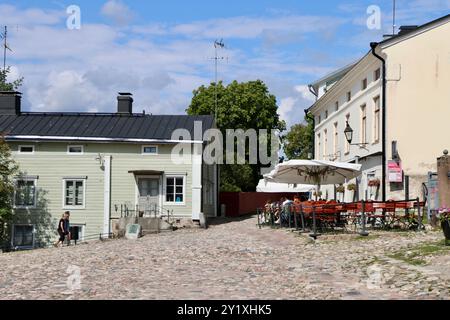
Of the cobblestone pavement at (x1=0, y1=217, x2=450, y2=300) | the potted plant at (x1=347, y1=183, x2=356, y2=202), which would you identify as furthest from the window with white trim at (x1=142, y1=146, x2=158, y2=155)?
the cobblestone pavement at (x1=0, y1=217, x2=450, y2=300)

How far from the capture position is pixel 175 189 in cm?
3022

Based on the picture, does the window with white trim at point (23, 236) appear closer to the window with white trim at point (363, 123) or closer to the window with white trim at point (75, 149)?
the window with white trim at point (75, 149)

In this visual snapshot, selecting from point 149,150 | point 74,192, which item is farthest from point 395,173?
point 74,192


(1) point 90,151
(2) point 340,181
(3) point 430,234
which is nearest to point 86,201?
(1) point 90,151

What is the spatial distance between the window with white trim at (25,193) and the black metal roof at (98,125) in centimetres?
220

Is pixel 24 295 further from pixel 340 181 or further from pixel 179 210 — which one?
pixel 179 210

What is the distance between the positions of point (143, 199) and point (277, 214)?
7.82 meters

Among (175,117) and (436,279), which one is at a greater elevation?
(175,117)

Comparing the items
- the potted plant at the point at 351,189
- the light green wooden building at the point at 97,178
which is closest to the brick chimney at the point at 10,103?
the light green wooden building at the point at 97,178

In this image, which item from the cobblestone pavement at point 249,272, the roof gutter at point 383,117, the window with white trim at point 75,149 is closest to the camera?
the cobblestone pavement at point 249,272

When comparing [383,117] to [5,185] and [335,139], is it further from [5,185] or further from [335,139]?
[5,185]

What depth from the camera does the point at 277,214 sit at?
972 inches

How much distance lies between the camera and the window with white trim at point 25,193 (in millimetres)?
Answer: 30641

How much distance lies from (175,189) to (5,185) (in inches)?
292
